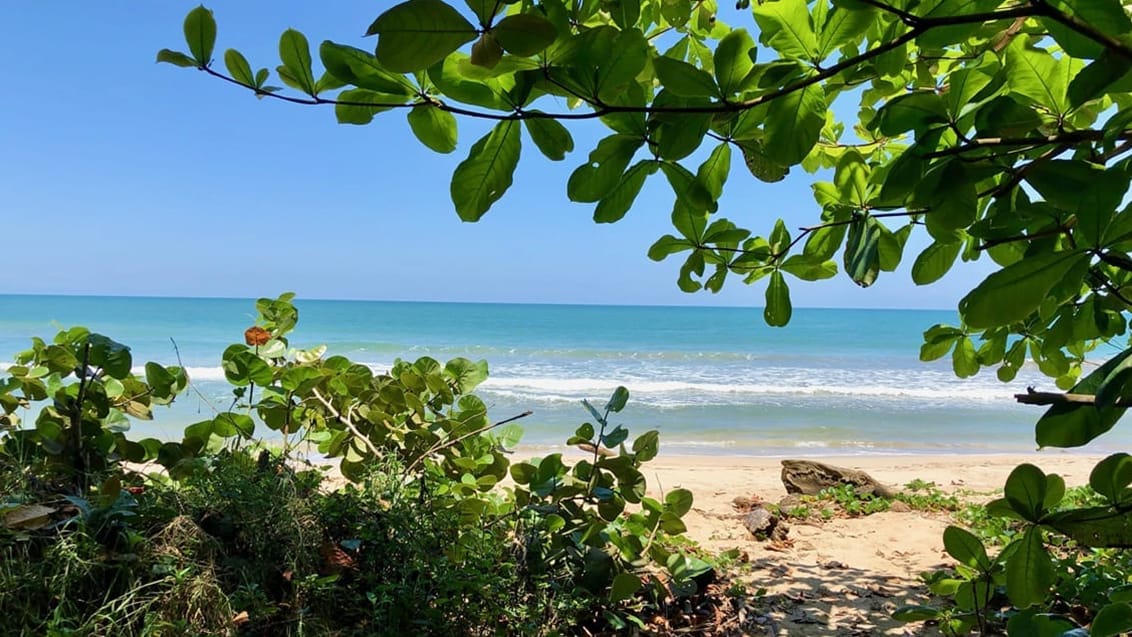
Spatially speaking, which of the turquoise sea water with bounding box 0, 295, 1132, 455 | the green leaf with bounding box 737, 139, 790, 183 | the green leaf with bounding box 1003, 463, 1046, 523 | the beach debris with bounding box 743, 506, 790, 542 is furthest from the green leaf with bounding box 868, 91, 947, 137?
the beach debris with bounding box 743, 506, 790, 542

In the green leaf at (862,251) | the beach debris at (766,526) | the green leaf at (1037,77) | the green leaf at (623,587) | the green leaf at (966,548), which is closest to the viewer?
the green leaf at (1037,77)

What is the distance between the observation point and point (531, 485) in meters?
2.11

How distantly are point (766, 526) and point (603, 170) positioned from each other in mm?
3863

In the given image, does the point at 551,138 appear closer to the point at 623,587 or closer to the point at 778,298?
the point at 778,298

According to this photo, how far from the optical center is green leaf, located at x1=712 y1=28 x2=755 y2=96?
75cm

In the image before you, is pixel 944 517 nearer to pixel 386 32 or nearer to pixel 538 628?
pixel 538 628

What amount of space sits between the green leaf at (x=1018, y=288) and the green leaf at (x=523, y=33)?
0.49 m

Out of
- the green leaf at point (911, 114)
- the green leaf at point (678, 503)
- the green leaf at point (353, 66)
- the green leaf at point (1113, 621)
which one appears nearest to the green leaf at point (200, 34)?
the green leaf at point (353, 66)

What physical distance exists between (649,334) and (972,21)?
39.0 meters

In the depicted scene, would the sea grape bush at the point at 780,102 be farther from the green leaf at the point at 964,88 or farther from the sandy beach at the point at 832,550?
the sandy beach at the point at 832,550

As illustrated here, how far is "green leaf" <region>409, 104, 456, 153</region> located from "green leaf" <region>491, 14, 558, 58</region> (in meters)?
0.24

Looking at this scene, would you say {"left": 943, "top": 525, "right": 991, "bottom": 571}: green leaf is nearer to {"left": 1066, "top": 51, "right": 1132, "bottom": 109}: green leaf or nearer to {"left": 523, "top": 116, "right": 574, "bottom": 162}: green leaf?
{"left": 1066, "top": 51, "right": 1132, "bottom": 109}: green leaf

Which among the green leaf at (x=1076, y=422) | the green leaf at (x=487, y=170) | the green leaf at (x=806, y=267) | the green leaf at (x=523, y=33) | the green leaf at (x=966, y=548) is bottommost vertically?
the green leaf at (x=966, y=548)

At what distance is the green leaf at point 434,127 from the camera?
78 cm
